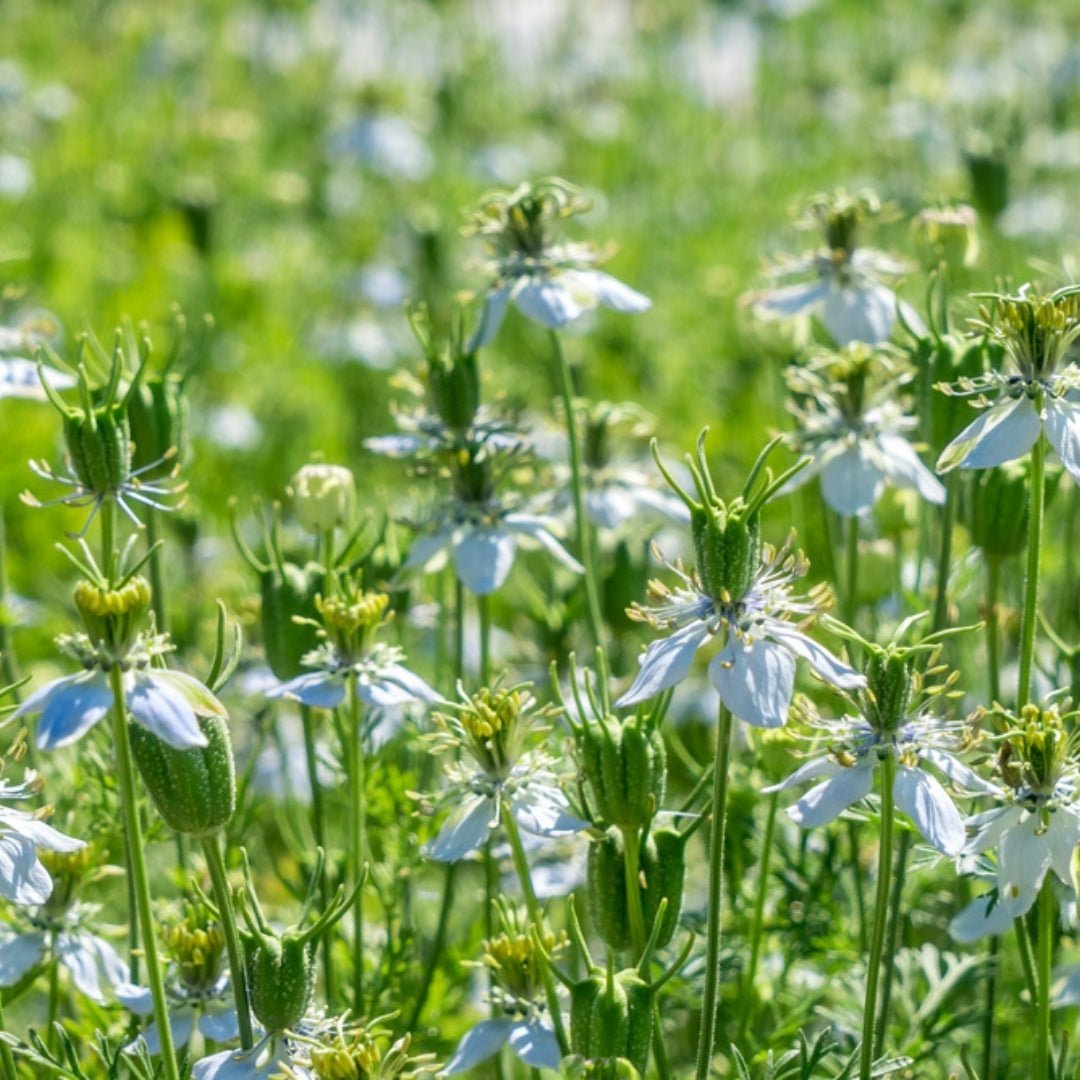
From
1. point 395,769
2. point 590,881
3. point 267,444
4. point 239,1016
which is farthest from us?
point 267,444

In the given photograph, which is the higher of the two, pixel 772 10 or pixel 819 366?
pixel 772 10

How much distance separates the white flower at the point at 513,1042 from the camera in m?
1.76

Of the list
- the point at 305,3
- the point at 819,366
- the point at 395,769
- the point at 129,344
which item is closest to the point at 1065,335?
the point at 819,366

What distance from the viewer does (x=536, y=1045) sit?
177 centimetres

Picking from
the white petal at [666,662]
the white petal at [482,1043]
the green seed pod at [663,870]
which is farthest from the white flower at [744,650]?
the white petal at [482,1043]

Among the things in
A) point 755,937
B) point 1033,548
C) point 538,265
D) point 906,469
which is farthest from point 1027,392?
point 538,265

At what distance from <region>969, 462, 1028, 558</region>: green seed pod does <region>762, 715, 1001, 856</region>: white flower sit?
1.83 feet

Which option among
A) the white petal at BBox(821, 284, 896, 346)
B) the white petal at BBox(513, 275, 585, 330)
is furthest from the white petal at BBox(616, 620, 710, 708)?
the white petal at BBox(821, 284, 896, 346)

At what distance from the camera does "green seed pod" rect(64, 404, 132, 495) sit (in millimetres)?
1792

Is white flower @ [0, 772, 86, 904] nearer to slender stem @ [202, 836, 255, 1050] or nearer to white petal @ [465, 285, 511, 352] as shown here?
slender stem @ [202, 836, 255, 1050]

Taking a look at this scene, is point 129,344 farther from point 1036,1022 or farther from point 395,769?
point 1036,1022

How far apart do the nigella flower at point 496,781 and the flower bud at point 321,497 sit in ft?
1.27

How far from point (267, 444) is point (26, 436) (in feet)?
2.11

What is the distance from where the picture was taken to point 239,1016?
1637 mm
